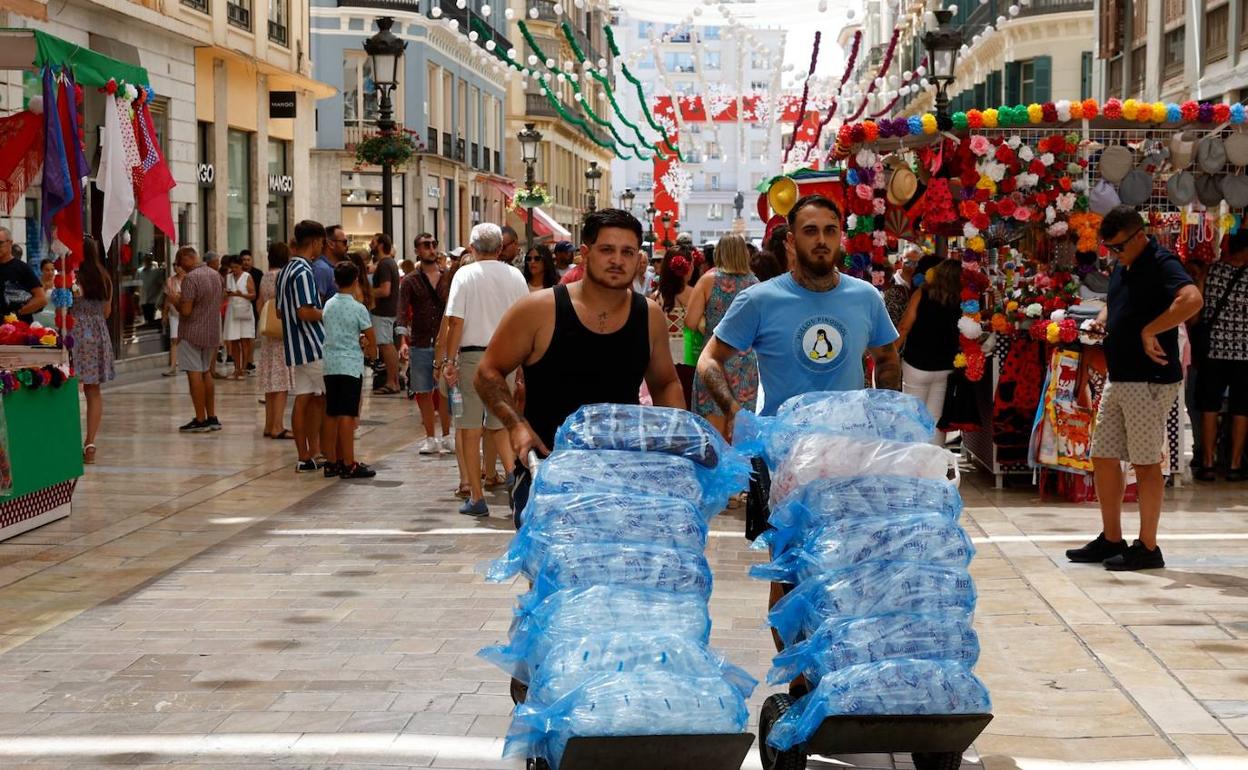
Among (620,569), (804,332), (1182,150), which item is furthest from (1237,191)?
(620,569)

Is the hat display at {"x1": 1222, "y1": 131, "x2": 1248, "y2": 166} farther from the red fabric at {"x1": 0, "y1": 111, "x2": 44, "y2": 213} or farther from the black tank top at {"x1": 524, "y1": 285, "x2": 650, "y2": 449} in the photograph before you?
the red fabric at {"x1": 0, "y1": 111, "x2": 44, "y2": 213}

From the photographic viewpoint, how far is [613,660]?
4.02 m

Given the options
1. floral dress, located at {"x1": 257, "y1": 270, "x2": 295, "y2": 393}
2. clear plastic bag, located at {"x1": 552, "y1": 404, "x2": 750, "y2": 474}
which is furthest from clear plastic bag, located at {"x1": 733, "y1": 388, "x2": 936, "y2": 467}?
floral dress, located at {"x1": 257, "y1": 270, "x2": 295, "y2": 393}

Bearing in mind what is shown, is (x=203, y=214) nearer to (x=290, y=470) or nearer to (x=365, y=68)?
(x=290, y=470)

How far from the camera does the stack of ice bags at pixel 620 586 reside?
3.95 metres

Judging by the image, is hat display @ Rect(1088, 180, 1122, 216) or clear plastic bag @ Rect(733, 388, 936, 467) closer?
clear plastic bag @ Rect(733, 388, 936, 467)

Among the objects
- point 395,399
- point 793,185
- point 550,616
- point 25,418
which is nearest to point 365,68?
point 395,399

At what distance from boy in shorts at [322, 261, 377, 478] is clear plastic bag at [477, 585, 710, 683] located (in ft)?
24.0

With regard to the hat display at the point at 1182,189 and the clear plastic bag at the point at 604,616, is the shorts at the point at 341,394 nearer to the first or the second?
the hat display at the point at 1182,189

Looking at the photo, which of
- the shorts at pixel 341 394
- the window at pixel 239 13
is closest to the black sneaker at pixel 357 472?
the shorts at pixel 341 394

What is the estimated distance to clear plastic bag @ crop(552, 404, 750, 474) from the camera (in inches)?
183

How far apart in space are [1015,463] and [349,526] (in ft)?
15.2

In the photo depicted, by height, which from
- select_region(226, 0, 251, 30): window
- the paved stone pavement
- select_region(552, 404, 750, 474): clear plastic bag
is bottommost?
the paved stone pavement

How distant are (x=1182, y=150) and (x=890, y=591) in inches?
324
